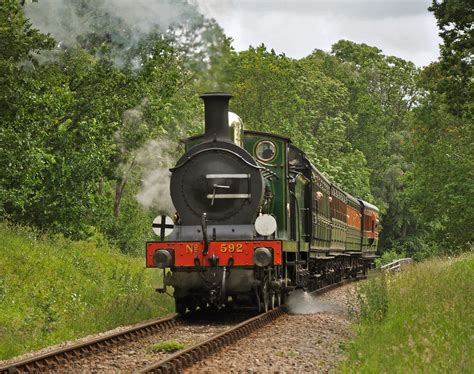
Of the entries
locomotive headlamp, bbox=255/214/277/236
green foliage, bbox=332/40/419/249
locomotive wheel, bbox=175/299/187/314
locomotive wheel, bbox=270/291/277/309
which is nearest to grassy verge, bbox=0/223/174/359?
locomotive wheel, bbox=175/299/187/314

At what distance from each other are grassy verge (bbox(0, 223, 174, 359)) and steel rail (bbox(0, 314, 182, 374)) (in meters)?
1.05

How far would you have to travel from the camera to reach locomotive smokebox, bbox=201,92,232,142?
13188 mm

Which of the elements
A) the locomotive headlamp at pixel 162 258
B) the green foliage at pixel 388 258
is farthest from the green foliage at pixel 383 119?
the locomotive headlamp at pixel 162 258

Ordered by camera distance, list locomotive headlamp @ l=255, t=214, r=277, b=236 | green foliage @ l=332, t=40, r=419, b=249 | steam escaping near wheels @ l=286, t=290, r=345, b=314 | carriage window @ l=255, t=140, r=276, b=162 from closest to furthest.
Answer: locomotive headlamp @ l=255, t=214, r=277, b=236 < carriage window @ l=255, t=140, r=276, b=162 < steam escaping near wheels @ l=286, t=290, r=345, b=314 < green foliage @ l=332, t=40, r=419, b=249

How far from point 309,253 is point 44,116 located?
6.76 meters

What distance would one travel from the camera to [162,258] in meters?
13.0

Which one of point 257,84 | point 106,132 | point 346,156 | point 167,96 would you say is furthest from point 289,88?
point 106,132

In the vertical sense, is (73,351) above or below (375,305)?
below

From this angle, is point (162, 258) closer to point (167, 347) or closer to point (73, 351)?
point (167, 347)

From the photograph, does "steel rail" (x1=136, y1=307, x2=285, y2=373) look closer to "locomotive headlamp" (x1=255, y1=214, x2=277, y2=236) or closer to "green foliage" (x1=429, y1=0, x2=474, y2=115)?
"locomotive headlamp" (x1=255, y1=214, x2=277, y2=236)

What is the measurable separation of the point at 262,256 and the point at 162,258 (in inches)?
61.7

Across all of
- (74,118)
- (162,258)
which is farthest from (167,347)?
(74,118)

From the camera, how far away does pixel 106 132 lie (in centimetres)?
2277

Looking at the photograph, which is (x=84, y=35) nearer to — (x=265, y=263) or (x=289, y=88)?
(x=265, y=263)
